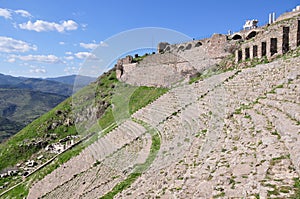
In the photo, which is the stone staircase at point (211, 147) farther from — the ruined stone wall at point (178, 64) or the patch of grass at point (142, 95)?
the ruined stone wall at point (178, 64)

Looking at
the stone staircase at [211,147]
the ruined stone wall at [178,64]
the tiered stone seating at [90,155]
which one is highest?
the ruined stone wall at [178,64]

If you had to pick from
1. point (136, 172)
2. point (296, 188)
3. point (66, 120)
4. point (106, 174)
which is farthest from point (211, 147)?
point (66, 120)

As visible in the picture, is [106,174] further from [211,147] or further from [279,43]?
[279,43]

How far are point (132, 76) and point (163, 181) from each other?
88.7ft

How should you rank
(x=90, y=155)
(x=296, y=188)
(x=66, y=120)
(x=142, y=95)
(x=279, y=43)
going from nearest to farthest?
(x=296, y=188)
(x=279, y=43)
(x=90, y=155)
(x=142, y=95)
(x=66, y=120)

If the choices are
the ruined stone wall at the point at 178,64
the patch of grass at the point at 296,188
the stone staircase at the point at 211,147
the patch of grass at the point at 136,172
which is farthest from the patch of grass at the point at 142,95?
the patch of grass at the point at 296,188

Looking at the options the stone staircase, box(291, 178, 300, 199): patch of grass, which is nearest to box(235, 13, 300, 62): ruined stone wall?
the stone staircase

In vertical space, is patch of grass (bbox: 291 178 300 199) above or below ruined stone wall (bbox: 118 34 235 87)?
below

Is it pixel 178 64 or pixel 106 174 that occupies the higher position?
pixel 178 64

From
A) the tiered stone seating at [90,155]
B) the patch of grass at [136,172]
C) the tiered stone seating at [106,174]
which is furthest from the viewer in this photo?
the tiered stone seating at [90,155]

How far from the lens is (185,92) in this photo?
62.4ft

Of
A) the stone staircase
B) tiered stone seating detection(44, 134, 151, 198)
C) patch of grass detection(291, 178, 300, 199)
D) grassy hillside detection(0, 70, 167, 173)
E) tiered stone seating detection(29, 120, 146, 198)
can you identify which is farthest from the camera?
grassy hillside detection(0, 70, 167, 173)

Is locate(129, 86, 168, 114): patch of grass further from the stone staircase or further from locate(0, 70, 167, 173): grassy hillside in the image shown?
the stone staircase

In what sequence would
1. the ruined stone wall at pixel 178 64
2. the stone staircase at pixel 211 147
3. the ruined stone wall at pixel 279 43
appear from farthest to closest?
the ruined stone wall at pixel 178 64 < the ruined stone wall at pixel 279 43 < the stone staircase at pixel 211 147
